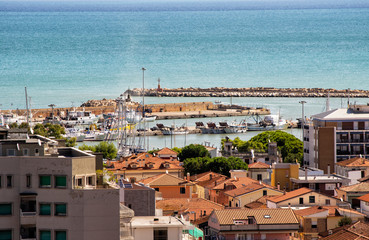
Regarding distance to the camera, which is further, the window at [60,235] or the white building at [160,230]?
the white building at [160,230]

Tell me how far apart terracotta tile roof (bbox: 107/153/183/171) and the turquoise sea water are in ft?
109

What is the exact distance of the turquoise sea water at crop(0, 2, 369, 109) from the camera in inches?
3270

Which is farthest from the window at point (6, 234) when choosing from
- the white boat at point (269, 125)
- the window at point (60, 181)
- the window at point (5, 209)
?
the white boat at point (269, 125)

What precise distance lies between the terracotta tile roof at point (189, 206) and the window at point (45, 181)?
11040 millimetres

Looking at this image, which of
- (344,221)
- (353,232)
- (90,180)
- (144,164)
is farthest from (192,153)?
(90,180)

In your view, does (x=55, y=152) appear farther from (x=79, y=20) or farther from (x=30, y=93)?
(x=79, y=20)

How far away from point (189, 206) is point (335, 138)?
12.0m

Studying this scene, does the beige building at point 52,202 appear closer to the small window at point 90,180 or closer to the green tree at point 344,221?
the small window at point 90,180

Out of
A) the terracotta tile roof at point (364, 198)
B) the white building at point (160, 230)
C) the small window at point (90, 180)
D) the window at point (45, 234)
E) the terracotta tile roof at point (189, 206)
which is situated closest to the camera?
the window at point (45, 234)

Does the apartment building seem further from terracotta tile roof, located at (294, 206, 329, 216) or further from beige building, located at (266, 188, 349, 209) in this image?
terracotta tile roof, located at (294, 206, 329, 216)

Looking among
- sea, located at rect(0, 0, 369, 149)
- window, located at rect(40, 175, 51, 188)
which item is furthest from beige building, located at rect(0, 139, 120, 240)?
sea, located at rect(0, 0, 369, 149)

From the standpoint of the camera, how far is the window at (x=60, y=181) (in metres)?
8.55

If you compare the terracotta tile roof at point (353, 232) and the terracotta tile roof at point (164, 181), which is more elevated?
the terracotta tile roof at point (164, 181)

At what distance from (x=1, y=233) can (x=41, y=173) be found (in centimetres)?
52
